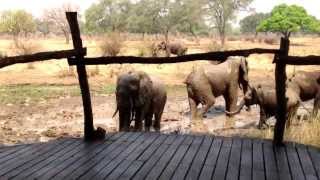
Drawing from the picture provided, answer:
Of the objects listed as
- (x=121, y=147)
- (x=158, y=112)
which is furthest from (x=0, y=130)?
(x=121, y=147)

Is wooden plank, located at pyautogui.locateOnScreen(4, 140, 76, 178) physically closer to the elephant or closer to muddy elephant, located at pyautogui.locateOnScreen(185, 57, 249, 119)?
the elephant

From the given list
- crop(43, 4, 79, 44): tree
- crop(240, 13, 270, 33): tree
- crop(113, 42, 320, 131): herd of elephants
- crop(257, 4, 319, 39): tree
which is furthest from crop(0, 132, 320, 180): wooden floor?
crop(240, 13, 270, 33): tree

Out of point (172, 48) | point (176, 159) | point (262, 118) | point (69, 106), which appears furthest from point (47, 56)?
point (172, 48)

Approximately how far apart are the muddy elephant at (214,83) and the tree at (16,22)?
139ft

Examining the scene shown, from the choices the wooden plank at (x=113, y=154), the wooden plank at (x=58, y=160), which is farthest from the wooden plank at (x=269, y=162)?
the wooden plank at (x=58, y=160)

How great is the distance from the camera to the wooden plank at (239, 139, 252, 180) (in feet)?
13.8

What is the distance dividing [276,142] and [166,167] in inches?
59.7

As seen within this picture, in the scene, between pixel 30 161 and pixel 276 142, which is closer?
pixel 30 161

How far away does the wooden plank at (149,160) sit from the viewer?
4201 millimetres

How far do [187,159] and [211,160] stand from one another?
22 cm

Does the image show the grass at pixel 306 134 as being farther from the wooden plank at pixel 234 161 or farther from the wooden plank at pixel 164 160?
the wooden plank at pixel 164 160

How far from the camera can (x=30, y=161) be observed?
465 cm

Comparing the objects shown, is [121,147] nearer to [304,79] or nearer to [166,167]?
[166,167]

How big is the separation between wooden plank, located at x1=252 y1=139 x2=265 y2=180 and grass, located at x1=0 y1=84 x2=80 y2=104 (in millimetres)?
10708
